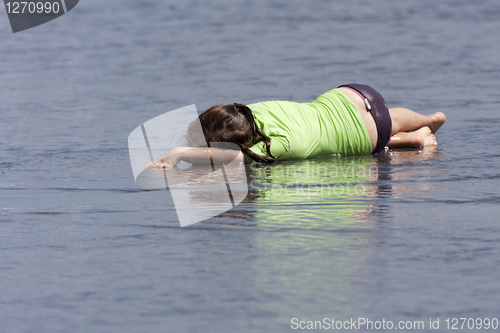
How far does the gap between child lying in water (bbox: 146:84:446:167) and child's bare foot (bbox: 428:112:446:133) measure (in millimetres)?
252

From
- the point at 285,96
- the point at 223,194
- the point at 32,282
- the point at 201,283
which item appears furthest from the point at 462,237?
the point at 285,96

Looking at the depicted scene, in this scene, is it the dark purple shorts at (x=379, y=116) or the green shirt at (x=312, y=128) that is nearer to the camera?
the green shirt at (x=312, y=128)

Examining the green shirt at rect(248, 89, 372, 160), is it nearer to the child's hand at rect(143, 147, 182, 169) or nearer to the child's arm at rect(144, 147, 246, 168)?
the child's arm at rect(144, 147, 246, 168)

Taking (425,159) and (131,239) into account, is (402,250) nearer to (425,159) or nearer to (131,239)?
(131,239)

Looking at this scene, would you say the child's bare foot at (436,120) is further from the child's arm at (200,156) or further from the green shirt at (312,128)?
the child's arm at (200,156)

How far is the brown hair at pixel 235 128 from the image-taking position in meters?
4.84

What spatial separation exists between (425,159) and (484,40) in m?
5.57

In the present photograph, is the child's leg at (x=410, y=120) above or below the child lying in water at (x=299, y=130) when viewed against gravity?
below

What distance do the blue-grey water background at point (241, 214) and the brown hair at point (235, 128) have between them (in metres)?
0.31

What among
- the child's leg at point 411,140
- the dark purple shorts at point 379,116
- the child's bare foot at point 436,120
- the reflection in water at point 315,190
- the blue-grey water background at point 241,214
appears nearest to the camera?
the blue-grey water background at point 241,214

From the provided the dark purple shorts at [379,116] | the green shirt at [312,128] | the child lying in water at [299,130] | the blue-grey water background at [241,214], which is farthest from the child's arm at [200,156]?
the dark purple shorts at [379,116]

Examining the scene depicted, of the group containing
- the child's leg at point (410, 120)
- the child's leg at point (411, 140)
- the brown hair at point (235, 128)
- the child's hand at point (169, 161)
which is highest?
the brown hair at point (235, 128)

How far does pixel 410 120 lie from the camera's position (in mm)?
5660

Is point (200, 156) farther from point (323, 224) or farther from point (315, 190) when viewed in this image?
point (323, 224)
